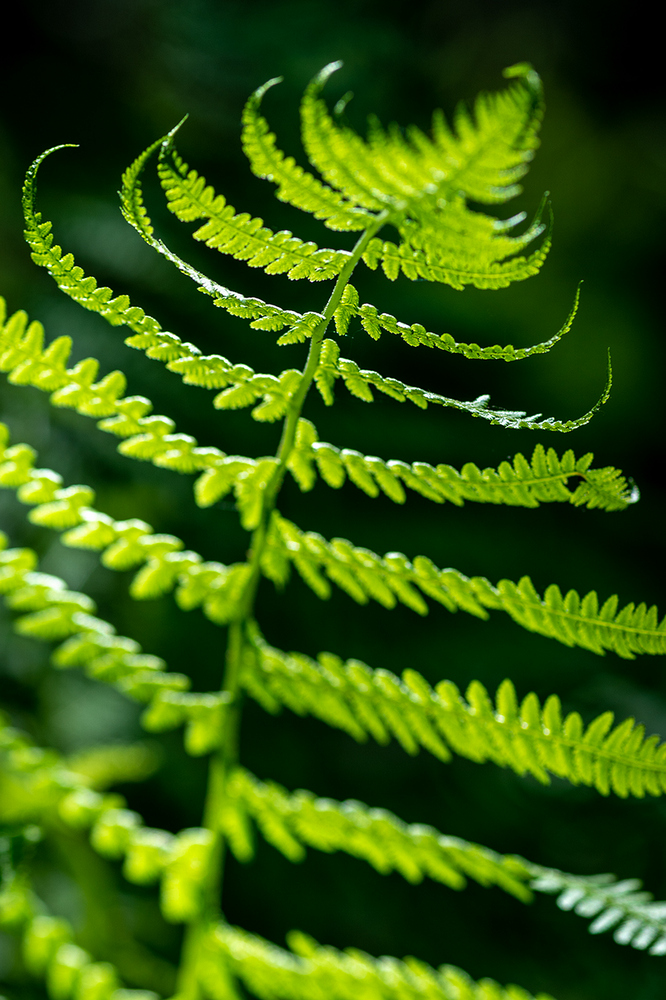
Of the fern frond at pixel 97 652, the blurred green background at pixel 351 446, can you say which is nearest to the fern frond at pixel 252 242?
the fern frond at pixel 97 652

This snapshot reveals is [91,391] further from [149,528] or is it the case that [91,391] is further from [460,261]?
[460,261]

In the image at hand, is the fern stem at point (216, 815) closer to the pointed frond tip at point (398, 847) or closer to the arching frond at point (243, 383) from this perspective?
the pointed frond tip at point (398, 847)

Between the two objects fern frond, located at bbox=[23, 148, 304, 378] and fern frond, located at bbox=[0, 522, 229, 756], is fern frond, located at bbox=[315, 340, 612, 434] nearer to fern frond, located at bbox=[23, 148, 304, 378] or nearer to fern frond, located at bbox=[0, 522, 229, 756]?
fern frond, located at bbox=[23, 148, 304, 378]

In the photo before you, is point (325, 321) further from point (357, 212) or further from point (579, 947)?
point (579, 947)

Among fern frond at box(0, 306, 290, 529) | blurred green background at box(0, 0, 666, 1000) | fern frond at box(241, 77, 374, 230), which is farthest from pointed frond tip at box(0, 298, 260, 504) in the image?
blurred green background at box(0, 0, 666, 1000)

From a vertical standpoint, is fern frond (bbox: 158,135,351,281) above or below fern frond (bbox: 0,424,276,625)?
above
